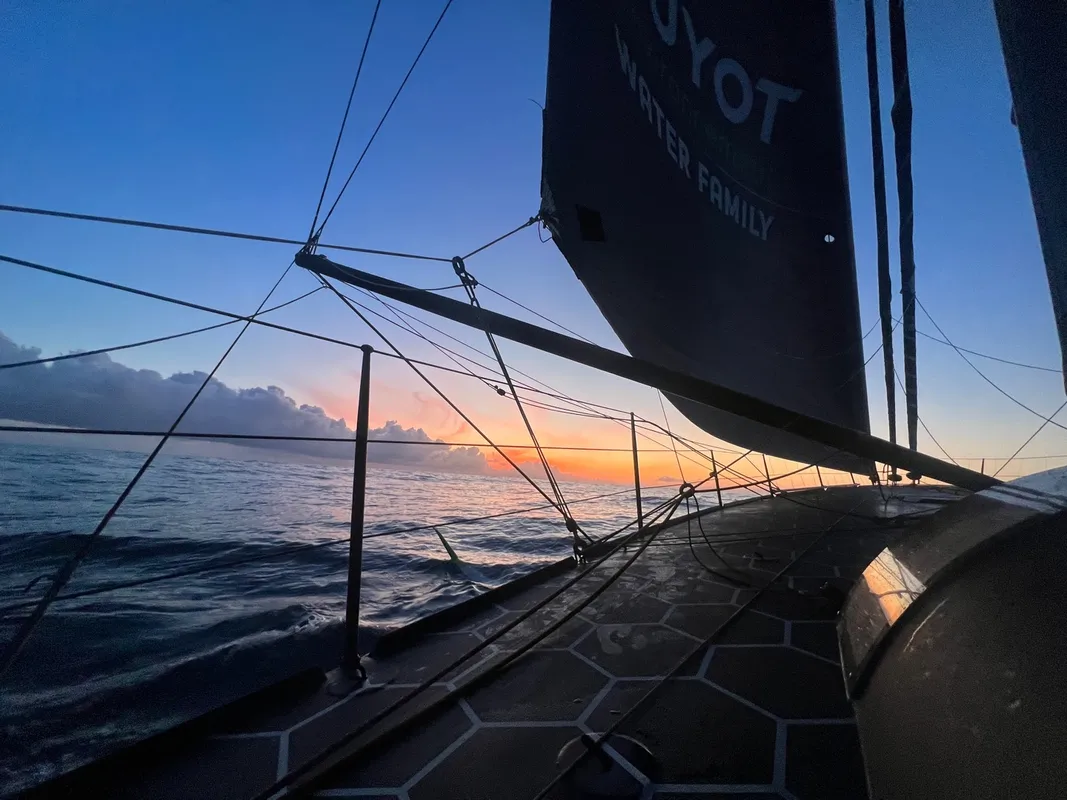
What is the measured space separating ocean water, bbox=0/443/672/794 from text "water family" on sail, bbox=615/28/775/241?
17.0ft

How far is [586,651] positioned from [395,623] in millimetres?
4103

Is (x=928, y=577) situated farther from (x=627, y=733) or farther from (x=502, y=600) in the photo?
(x=502, y=600)

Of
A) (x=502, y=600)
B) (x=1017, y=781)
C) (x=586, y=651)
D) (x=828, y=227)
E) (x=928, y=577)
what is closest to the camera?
(x=1017, y=781)

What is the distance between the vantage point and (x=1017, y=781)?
0.85 meters

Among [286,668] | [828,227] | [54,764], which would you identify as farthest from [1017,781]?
[828,227]

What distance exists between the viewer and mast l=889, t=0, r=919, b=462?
227 inches

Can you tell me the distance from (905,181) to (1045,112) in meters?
6.72

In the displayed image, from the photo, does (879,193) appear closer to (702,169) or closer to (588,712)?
(702,169)

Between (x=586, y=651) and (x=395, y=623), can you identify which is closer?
(x=586, y=651)

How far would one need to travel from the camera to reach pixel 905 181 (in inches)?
257

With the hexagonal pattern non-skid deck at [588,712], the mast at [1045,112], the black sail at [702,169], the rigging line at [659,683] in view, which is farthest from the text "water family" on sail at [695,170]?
the hexagonal pattern non-skid deck at [588,712]

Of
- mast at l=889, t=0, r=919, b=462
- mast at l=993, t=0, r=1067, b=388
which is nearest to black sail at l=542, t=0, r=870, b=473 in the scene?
mast at l=889, t=0, r=919, b=462

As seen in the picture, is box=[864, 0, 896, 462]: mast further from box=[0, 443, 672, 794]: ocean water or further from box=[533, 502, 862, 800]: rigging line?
box=[0, 443, 672, 794]: ocean water

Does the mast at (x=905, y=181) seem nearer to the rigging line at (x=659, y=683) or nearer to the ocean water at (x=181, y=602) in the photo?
the rigging line at (x=659, y=683)
